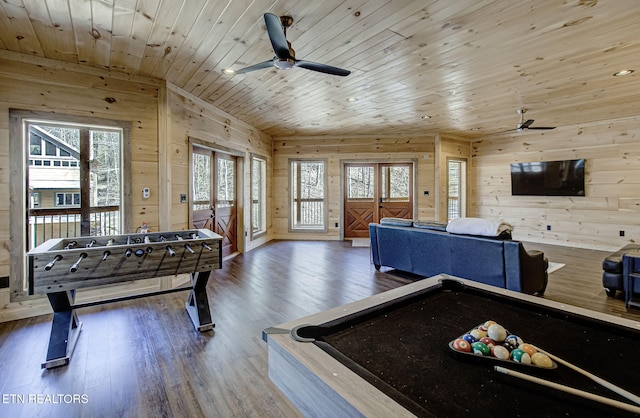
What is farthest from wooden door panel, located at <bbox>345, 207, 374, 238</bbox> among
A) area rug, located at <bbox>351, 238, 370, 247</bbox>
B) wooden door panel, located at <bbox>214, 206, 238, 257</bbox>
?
wooden door panel, located at <bbox>214, 206, 238, 257</bbox>

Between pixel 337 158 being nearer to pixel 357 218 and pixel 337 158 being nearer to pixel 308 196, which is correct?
pixel 308 196

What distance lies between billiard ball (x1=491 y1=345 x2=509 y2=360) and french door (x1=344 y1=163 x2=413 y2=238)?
6952mm

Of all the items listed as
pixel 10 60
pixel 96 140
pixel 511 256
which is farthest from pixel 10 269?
pixel 511 256

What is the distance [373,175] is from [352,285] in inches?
172

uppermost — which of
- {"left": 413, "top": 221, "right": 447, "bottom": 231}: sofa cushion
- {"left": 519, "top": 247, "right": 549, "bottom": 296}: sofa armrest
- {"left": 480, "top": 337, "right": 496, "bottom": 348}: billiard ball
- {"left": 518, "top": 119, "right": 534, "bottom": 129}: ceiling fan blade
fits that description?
{"left": 518, "top": 119, "right": 534, "bottom": 129}: ceiling fan blade

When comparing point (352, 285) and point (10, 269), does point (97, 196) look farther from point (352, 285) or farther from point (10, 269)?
point (352, 285)

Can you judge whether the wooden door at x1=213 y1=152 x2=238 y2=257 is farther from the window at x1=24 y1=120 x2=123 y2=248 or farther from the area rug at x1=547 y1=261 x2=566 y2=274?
the area rug at x1=547 y1=261 x2=566 y2=274

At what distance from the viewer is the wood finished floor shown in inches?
73.1

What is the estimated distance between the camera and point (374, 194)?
7973 mm

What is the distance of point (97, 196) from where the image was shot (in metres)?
3.70

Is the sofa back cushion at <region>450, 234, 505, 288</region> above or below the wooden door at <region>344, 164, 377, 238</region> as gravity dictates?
below

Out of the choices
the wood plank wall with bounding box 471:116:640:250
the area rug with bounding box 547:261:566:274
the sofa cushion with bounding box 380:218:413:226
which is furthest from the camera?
the wood plank wall with bounding box 471:116:640:250

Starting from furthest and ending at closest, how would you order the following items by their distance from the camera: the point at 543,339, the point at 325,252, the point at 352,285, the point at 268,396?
the point at 325,252
the point at 352,285
the point at 268,396
the point at 543,339

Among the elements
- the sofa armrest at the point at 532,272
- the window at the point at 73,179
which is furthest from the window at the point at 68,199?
the sofa armrest at the point at 532,272
